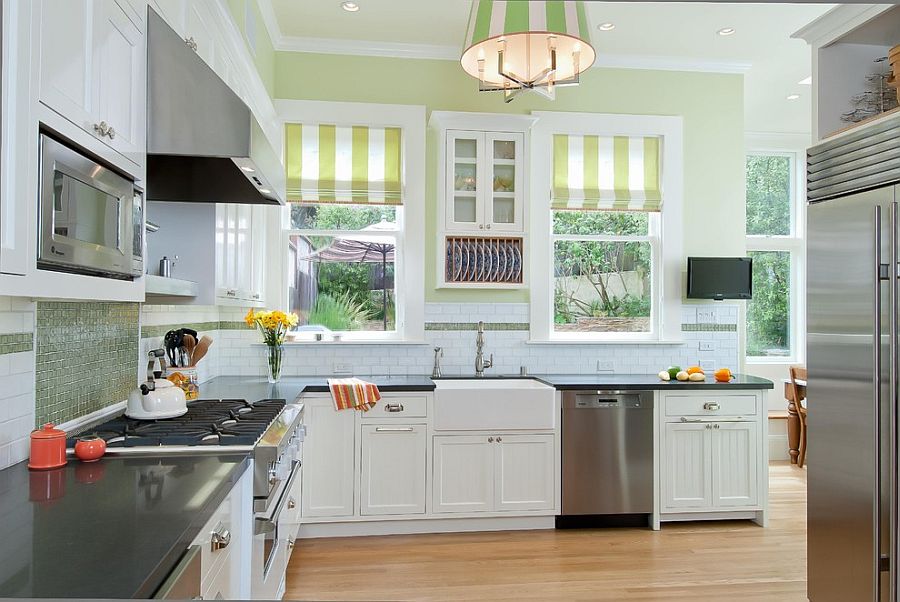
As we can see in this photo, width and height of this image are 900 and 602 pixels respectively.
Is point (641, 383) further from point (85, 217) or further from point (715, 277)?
point (85, 217)

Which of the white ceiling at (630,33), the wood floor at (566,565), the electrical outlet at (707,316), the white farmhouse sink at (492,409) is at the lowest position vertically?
the wood floor at (566,565)

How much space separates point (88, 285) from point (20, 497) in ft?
1.58

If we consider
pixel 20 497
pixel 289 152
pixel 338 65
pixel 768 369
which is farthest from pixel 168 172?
pixel 768 369

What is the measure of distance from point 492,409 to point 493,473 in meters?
0.36

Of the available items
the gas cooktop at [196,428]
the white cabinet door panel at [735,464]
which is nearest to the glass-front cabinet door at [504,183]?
the white cabinet door panel at [735,464]

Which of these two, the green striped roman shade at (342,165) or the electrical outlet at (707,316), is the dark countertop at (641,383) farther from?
the green striped roman shade at (342,165)

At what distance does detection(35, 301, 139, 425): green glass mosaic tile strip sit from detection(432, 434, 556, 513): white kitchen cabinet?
169 cm

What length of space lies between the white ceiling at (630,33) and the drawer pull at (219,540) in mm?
2920

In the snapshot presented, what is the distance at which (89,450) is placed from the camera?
177 cm

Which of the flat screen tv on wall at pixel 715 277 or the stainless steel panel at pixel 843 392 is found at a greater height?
the flat screen tv on wall at pixel 715 277

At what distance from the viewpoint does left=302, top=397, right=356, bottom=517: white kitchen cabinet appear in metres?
3.52

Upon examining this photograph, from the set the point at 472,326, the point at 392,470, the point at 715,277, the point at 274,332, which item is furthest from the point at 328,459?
the point at 715,277

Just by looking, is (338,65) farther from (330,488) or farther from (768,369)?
(768,369)

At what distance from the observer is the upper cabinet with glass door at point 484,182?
13.4 feet
